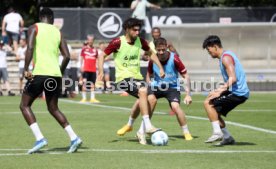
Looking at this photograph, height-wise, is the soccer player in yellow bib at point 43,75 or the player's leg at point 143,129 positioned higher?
the soccer player in yellow bib at point 43,75

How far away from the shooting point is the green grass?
10.7 m

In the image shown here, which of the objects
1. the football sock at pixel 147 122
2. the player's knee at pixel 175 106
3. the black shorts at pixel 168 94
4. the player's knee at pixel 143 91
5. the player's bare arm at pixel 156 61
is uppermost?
the player's bare arm at pixel 156 61

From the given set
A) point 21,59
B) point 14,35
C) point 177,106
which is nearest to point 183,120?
Answer: point 177,106

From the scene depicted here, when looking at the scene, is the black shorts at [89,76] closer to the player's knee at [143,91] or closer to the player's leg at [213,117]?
the player's knee at [143,91]

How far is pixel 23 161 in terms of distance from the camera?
10.9m

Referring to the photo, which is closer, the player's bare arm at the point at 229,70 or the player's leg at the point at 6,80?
the player's bare arm at the point at 229,70

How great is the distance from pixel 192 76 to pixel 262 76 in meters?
2.72

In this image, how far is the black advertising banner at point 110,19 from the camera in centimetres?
3328

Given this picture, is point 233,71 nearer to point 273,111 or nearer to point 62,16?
point 273,111

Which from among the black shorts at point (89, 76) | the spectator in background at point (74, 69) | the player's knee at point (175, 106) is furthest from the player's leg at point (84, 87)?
the player's knee at point (175, 106)

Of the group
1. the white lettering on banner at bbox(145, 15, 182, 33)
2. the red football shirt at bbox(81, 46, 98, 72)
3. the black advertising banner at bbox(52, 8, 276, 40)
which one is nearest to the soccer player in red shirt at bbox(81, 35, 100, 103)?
the red football shirt at bbox(81, 46, 98, 72)

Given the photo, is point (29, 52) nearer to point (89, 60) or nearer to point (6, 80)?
point (89, 60)

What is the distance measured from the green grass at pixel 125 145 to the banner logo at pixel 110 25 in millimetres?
12619

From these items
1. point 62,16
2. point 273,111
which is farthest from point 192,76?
point 273,111
